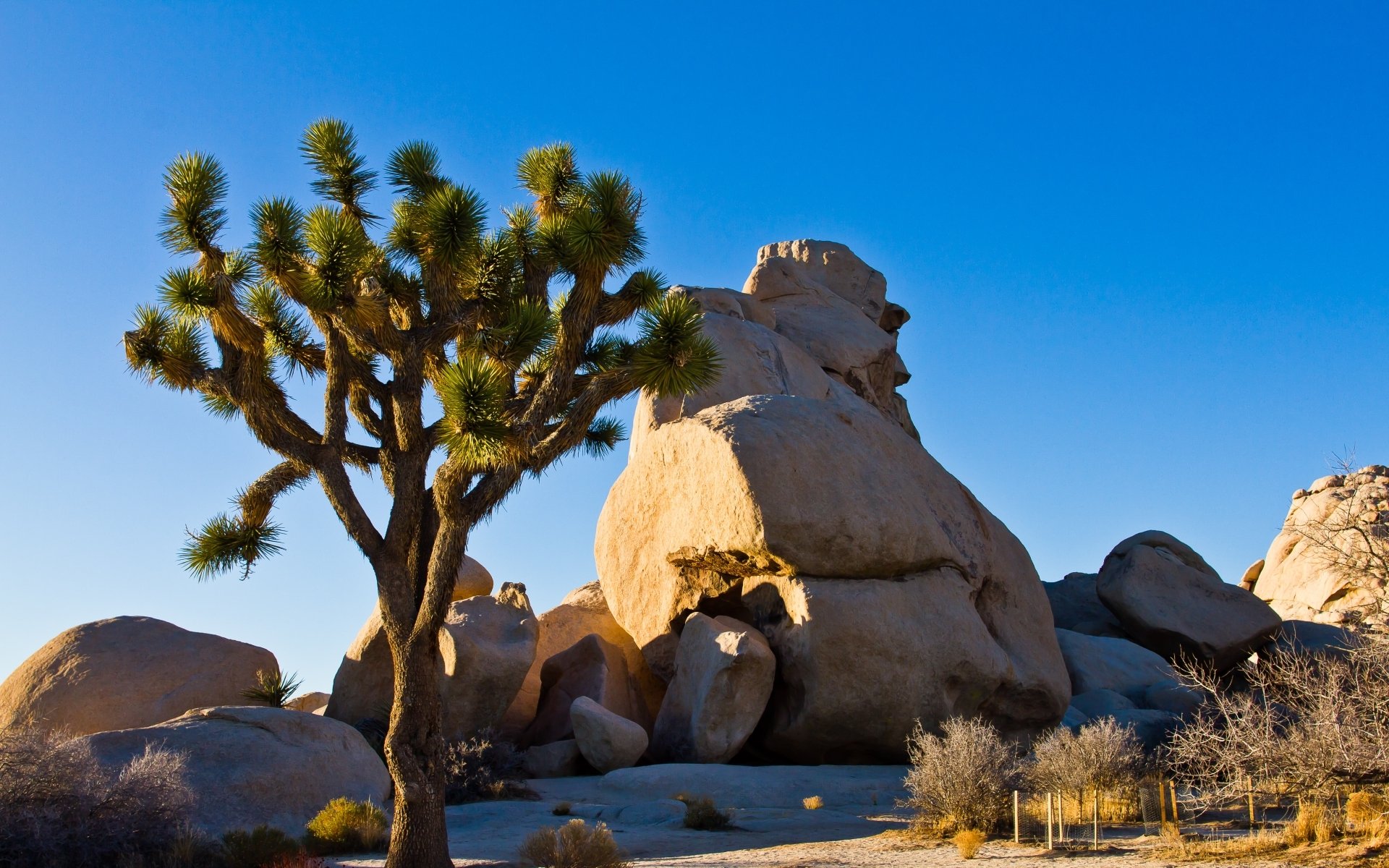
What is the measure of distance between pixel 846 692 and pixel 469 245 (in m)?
9.69

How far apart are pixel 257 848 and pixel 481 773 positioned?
5704mm

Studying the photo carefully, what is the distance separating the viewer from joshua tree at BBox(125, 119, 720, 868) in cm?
980

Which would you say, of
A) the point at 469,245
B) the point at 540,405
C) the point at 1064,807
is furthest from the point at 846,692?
the point at 469,245

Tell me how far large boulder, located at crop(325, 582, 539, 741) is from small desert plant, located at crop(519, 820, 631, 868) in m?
7.96

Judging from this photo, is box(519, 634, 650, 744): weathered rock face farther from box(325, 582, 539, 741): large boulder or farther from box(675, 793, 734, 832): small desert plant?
box(675, 793, 734, 832): small desert plant

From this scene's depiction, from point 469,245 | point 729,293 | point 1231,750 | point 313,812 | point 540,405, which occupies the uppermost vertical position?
point 729,293

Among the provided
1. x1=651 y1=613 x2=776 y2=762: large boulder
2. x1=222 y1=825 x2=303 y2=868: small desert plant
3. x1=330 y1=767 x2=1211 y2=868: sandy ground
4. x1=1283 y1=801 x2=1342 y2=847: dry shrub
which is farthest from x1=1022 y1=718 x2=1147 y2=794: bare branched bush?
x1=222 y1=825 x2=303 y2=868: small desert plant

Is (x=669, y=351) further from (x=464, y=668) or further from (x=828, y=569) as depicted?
(x=464, y=668)

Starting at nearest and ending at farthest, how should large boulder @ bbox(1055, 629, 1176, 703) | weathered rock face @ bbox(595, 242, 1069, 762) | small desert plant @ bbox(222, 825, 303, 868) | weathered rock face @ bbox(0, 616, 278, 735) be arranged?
1. small desert plant @ bbox(222, 825, 303, 868)
2. weathered rock face @ bbox(0, 616, 278, 735)
3. weathered rock face @ bbox(595, 242, 1069, 762)
4. large boulder @ bbox(1055, 629, 1176, 703)

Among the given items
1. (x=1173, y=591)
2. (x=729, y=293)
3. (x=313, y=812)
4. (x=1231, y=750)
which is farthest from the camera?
(x=1173, y=591)

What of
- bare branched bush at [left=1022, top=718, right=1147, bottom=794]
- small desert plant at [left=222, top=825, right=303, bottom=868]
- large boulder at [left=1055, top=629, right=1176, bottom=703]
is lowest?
small desert plant at [left=222, top=825, right=303, bottom=868]

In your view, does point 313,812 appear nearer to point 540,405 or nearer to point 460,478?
point 460,478

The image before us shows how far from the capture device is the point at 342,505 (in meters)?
10.1

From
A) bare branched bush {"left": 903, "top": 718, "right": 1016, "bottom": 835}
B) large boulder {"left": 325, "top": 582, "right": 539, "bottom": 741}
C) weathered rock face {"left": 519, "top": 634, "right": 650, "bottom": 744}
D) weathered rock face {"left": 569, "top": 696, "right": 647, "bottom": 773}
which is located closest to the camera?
bare branched bush {"left": 903, "top": 718, "right": 1016, "bottom": 835}
